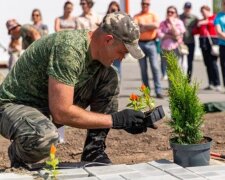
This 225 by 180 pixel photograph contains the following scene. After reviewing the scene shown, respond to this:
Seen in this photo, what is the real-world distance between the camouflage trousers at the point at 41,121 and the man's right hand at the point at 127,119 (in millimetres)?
458

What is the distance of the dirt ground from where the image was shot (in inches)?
237

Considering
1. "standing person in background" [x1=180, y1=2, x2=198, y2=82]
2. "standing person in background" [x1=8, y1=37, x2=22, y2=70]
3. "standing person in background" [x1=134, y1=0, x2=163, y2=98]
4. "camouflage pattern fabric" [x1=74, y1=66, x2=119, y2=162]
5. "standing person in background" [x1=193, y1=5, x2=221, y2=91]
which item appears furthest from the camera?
"standing person in background" [x1=180, y1=2, x2=198, y2=82]

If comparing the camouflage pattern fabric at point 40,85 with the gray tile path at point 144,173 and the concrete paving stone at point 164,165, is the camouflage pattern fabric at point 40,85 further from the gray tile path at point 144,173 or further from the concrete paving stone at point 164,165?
the concrete paving stone at point 164,165

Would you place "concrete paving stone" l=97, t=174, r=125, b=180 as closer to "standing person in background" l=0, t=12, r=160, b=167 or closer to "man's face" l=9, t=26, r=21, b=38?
"standing person in background" l=0, t=12, r=160, b=167

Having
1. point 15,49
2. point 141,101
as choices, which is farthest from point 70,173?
point 15,49

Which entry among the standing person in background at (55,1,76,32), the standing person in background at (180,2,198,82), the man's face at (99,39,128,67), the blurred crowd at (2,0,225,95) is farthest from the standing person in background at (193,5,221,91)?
the man's face at (99,39,128,67)

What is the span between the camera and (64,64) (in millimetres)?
4496

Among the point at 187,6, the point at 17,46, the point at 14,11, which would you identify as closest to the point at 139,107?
the point at 17,46

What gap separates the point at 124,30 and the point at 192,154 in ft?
3.49

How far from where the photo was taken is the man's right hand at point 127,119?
472 centimetres

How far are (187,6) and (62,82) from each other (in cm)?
786

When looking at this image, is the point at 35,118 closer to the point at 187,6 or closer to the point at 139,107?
the point at 139,107

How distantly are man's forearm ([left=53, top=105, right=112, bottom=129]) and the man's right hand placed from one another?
54 mm

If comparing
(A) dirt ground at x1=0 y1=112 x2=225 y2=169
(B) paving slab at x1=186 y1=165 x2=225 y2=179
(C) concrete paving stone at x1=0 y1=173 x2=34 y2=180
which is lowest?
(A) dirt ground at x1=0 y1=112 x2=225 y2=169
